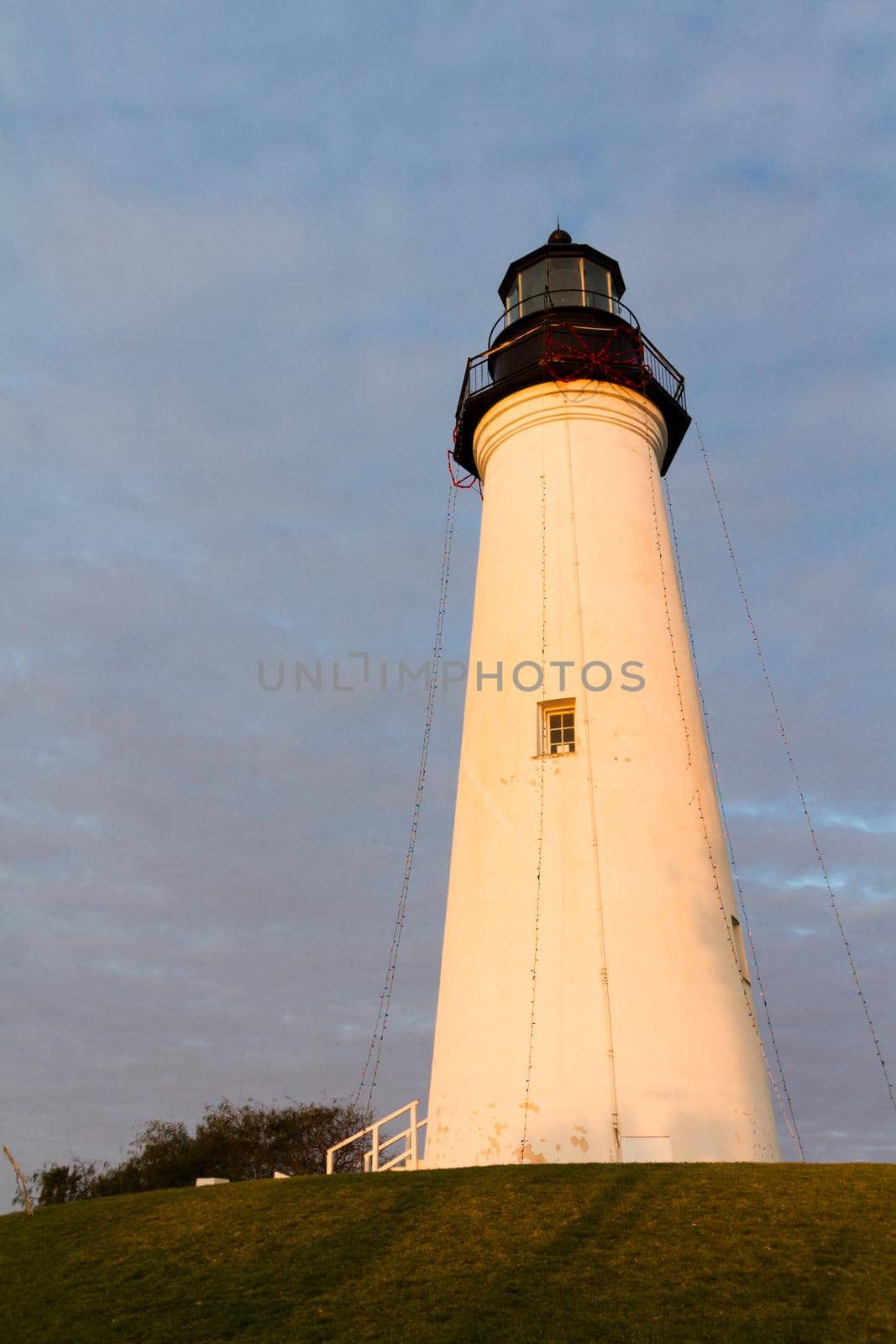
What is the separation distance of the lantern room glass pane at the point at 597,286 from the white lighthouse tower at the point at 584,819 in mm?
191

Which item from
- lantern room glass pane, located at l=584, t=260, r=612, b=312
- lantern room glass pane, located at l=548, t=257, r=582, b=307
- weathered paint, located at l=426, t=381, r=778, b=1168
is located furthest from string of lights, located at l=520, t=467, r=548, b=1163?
lantern room glass pane, located at l=584, t=260, r=612, b=312

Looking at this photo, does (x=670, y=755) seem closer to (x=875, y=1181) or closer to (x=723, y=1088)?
(x=723, y=1088)

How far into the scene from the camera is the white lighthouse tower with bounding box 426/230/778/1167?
1644 centimetres

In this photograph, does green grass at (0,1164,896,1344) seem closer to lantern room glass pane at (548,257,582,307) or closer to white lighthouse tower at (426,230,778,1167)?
white lighthouse tower at (426,230,778,1167)

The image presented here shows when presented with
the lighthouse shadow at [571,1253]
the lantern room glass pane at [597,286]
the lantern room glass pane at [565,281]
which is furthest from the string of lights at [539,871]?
the lantern room glass pane at [597,286]

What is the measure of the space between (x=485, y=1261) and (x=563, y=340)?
1641 cm

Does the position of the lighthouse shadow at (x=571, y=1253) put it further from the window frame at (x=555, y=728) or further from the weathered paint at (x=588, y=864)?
the window frame at (x=555, y=728)

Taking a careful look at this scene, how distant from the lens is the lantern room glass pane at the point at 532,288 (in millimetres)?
23703

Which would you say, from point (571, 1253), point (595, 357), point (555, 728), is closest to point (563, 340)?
point (595, 357)

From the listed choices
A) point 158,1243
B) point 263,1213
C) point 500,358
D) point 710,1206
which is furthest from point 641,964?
point 500,358

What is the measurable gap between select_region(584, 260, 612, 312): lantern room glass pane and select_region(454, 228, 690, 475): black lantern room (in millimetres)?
17

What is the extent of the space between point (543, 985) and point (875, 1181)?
5.21 metres

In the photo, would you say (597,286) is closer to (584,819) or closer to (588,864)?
(584,819)

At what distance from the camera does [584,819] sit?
59.2 ft
